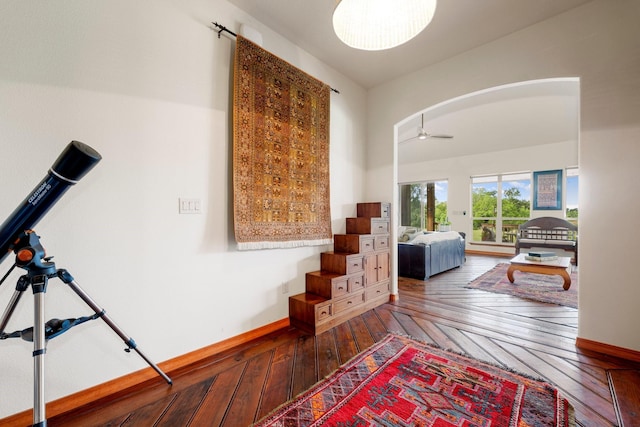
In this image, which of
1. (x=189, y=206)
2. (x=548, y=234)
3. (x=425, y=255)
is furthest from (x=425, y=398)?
(x=548, y=234)

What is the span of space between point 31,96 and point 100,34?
1.76 ft

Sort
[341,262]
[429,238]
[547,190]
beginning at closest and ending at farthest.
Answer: [341,262] → [429,238] → [547,190]

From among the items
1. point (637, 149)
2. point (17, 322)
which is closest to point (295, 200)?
point (17, 322)

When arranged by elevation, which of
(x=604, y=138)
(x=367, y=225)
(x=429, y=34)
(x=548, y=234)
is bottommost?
(x=548, y=234)

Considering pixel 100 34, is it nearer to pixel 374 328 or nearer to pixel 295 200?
pixel 295 200

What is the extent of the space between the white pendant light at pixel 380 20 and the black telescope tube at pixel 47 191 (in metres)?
1.30

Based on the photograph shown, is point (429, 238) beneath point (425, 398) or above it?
above

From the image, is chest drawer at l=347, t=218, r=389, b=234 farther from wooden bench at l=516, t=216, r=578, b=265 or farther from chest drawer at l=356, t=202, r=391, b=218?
wooden bench at l=516, t=216, r=578, b=265

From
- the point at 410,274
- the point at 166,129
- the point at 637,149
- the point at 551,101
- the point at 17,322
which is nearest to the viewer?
the point at 17,322

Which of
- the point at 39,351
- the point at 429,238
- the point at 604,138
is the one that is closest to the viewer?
the point at 39,351

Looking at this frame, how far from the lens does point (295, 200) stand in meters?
2.51

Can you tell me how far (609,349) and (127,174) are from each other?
12.2ft

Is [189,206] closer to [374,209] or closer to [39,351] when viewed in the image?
[39,351]

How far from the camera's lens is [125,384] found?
1.59 m
